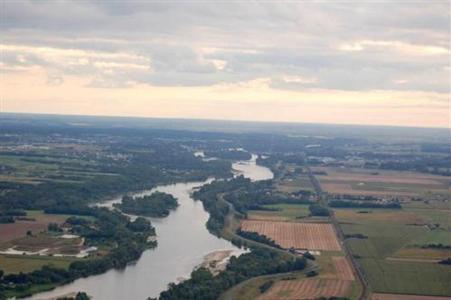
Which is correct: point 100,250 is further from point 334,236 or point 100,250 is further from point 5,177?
point 5,177

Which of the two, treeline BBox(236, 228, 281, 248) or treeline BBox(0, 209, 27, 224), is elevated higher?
treeline BBox(0, 209, 27, 224)

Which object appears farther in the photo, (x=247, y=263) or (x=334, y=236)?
(x=334, y=236)

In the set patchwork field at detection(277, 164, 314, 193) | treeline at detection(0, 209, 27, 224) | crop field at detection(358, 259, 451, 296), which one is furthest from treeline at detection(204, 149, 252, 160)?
crop field at detection(358, 259, 451, 296)

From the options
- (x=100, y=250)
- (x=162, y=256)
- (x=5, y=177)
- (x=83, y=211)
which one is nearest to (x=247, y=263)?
(x=162, y=256)

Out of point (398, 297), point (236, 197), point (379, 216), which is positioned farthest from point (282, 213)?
point (398, 297)

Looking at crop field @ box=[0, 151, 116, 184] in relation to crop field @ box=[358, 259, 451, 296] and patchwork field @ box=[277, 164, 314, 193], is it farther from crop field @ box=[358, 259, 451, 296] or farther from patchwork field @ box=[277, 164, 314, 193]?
crop field @ box=[358, 259, 451, 296]

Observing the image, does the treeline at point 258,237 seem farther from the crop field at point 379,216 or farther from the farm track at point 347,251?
the crop field at point 379,216
